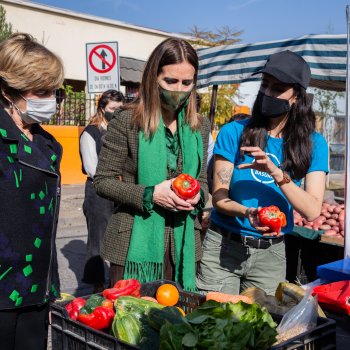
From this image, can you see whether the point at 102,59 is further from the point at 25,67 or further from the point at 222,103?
the point at 222,103

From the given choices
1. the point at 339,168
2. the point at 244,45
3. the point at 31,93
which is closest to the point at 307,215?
the point at 31,93

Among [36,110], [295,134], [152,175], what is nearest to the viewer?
[36,110]

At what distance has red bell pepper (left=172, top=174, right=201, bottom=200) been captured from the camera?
2730mm

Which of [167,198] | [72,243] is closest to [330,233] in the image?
[167,198]

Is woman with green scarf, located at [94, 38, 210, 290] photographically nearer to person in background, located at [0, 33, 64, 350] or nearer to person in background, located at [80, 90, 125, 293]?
person in background, located at [0, 33, 64, 350]

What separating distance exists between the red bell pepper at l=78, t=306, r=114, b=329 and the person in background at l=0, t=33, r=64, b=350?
450 mm

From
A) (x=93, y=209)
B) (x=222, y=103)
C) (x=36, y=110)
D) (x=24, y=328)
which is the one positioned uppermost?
(x=222, y=103)

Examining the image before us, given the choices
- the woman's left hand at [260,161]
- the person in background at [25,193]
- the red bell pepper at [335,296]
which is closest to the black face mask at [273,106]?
the woman's left hand at [260,161]

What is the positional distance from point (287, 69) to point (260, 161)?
1.97 feet

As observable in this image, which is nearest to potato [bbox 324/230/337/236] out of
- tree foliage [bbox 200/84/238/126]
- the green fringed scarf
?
the green fringed scarf

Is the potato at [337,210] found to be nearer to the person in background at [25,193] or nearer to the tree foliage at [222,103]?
the person in background at [25,193]

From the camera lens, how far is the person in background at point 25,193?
237cm

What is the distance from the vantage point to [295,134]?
304 cm

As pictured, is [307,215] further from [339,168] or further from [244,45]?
[339,168]
